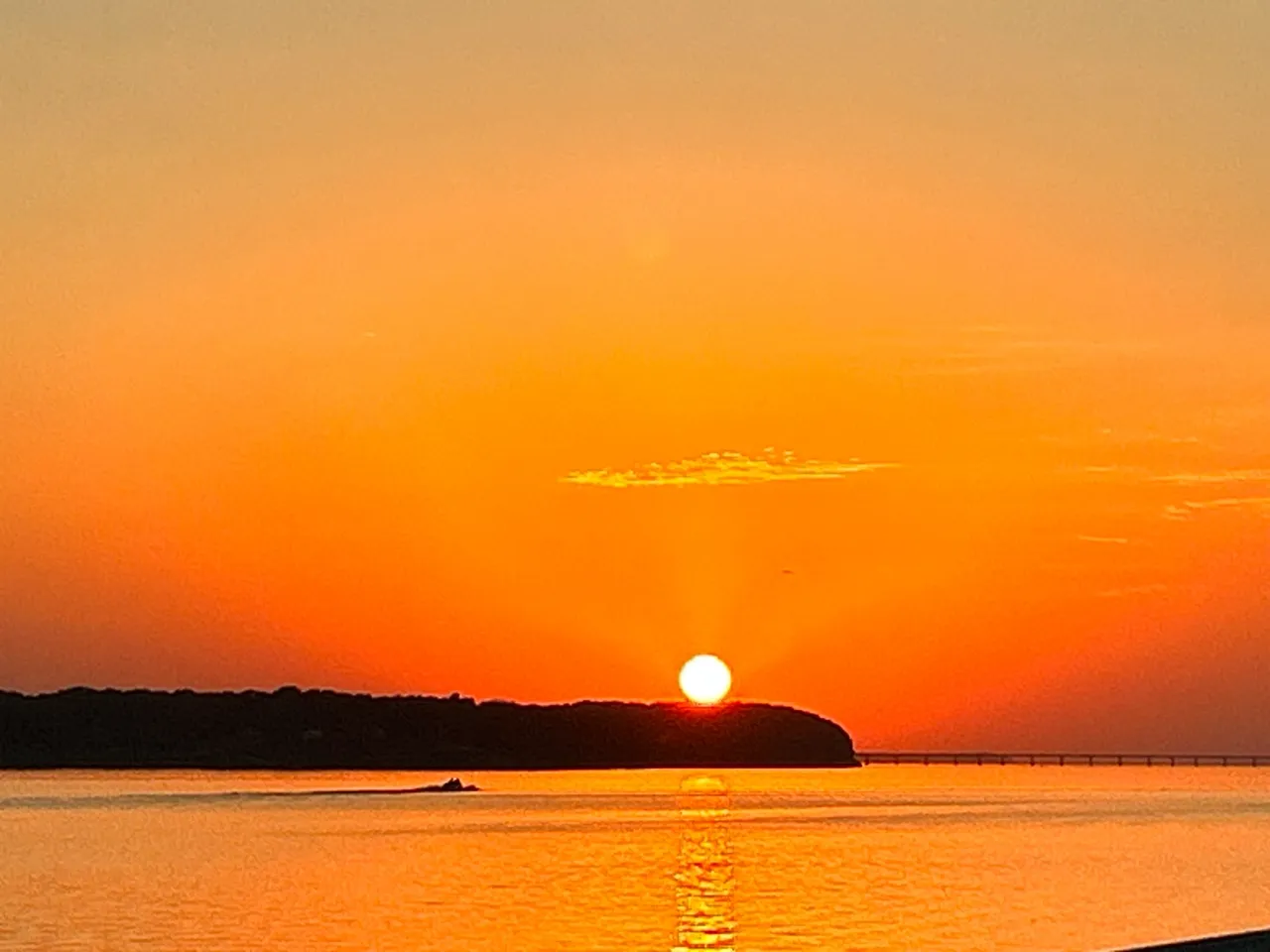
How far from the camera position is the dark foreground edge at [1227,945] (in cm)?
2716

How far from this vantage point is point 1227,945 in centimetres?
2755

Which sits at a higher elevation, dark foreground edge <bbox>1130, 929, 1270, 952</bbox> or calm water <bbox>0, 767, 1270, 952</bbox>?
calm water <bbox>0, 767, 1270, 952</bbox>

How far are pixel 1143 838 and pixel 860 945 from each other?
199ft

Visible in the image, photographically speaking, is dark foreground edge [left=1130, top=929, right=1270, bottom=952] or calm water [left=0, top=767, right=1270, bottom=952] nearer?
dark foreground edge [left=1130, top=929, right=1270, bottom=952]

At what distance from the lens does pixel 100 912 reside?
59438mm

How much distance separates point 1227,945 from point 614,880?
46.5m

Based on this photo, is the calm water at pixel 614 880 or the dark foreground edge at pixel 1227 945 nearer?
the dark foreground edge at pixel 1227 945

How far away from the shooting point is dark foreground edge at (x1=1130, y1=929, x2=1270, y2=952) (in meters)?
27.2

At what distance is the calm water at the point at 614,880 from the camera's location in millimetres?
53281

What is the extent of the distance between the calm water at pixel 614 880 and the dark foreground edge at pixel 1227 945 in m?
20.9

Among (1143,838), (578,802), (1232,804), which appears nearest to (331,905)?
(1143,838)

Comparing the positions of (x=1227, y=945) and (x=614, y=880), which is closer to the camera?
(x=1227, y=945)

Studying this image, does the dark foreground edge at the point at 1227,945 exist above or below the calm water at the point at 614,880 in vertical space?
below

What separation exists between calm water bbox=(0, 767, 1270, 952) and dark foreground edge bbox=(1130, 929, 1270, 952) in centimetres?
2094
